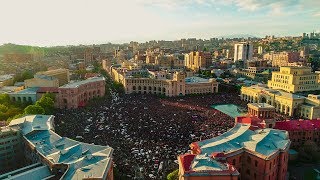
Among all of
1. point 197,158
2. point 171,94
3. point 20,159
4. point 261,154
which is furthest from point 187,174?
point 171,94

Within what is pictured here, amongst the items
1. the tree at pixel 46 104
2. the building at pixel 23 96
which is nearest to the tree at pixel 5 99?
the building at pixel 23 96

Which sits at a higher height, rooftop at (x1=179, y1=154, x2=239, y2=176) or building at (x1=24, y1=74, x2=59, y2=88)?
building at (x1=24, y1=74, x2=59, y2=88)

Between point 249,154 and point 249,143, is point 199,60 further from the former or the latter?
point 249,154

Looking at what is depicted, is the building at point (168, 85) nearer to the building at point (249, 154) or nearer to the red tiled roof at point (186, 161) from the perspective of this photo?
the building at point (249, 154)

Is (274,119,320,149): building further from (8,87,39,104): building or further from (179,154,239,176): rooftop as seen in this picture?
(8,87,39,104): building

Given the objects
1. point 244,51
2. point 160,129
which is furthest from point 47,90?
point 244,51

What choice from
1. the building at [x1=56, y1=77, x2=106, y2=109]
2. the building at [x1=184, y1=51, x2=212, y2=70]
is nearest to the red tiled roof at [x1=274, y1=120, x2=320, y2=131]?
the building at [x1=56, y1=77, x2=106, y2=109]
